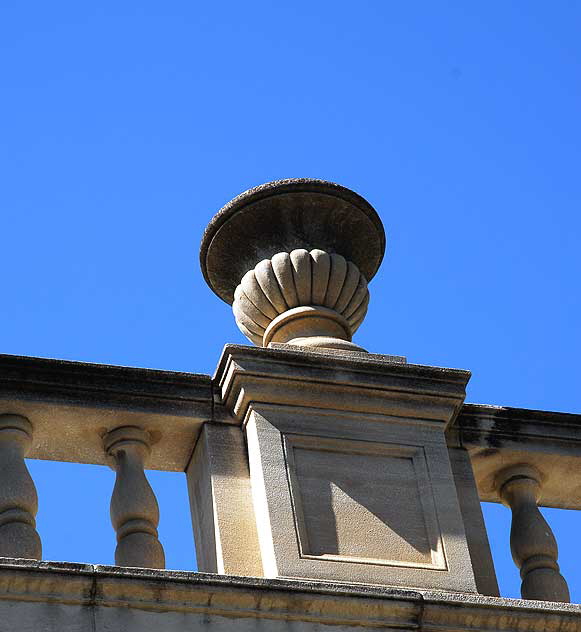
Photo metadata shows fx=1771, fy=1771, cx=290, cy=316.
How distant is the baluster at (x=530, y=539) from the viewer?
9.50m

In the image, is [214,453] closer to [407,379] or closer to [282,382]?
[282,382]

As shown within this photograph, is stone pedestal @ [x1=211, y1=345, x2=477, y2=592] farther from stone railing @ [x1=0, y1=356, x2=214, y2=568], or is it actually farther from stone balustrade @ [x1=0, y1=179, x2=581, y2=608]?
stone railing @ [x1=0, y1=356, x2=214, y2=568]

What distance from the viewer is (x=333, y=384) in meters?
9.64

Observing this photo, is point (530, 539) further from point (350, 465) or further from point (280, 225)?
point (280, 225)

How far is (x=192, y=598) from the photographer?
8125 mm

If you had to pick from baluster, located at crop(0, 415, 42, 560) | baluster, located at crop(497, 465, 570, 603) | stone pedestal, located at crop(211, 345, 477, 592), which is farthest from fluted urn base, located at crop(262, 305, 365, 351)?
baluster, located at crop(0, 415, 42, 560)

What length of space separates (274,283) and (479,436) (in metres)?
1.53

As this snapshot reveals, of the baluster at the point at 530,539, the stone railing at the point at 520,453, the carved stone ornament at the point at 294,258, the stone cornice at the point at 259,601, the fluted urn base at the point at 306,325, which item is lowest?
the stone cornice at the point at 259,601

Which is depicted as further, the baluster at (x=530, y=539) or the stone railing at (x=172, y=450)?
the baluster at (x=530, y=539)

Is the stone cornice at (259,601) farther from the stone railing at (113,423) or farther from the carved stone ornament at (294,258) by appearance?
the carved stone ornament at (294,258)

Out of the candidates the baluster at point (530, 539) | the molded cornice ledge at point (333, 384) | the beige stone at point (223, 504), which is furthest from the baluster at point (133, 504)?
the baluster at point (530, 539)

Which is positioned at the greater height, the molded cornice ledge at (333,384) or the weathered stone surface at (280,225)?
the weathered stone surface at (280,225)

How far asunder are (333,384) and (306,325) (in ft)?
2.83

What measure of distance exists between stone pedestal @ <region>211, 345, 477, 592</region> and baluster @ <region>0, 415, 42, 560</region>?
44.9 inches
